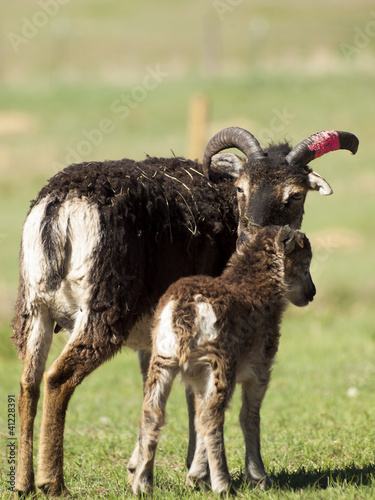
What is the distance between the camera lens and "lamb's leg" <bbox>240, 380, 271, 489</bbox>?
18.7ft

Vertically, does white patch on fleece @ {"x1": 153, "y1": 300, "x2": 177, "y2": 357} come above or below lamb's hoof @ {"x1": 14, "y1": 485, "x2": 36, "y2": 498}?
above

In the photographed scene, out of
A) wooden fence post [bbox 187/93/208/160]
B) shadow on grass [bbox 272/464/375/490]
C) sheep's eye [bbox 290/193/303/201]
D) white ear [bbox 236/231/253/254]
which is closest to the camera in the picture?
shadow on grass [bbox 272/464/375/490]

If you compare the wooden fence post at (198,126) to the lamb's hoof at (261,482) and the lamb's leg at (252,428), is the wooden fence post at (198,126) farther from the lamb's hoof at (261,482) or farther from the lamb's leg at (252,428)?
the lamb's hoof at (261,482)

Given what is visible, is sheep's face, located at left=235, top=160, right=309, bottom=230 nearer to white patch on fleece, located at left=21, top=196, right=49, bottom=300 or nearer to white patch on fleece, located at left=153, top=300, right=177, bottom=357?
white patch on fleece, located at left=153, top=300, right=177, bottom=357

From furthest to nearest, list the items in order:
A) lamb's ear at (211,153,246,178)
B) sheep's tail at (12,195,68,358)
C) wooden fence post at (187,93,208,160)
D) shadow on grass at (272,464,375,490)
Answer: wooden fence post at (187,93,208,160) → lamb's ear at (211,153,246,178) → sheep's tail at (12,195,68,358) → shadow on grass at (272,464,375,490)

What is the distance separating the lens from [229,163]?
7.36 meters

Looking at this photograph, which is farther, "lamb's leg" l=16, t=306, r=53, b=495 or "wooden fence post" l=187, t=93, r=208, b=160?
"wooden fence post" l=187, t=93, r=208, b=160

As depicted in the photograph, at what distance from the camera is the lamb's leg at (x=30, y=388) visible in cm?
579

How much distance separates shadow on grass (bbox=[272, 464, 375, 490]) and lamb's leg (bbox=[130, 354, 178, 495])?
1.09 metres

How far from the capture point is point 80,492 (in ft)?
18.9

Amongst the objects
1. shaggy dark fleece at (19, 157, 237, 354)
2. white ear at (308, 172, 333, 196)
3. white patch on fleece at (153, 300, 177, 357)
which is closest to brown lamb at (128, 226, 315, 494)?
white patch on fleece at (153, 300, 177, 357)

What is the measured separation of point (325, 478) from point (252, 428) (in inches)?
26.9

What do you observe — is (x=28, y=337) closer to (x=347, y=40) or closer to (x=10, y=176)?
(x=10, y=176)

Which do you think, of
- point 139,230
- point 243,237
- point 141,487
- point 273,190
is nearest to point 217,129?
point 273,190
